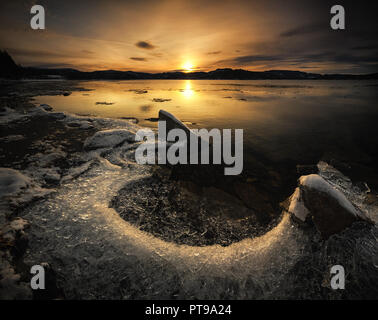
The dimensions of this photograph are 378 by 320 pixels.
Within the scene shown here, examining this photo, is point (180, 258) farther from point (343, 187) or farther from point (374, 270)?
point (343, 187)

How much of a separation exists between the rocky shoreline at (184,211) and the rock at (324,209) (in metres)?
0.01

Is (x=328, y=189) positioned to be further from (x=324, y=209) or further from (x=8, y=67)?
(x=8, y=67)

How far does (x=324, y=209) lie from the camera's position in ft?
9.98

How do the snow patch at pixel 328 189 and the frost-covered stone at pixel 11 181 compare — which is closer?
the snow patch at pixel 328 189

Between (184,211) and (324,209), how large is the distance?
8.35 feet

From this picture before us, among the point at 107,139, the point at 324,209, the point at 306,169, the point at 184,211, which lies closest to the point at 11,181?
the point at 107,139

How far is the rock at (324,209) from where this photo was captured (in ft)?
9.70

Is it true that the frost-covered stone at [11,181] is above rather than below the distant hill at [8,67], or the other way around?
below

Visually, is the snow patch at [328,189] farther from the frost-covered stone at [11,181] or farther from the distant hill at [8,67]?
the distant hill at [8,67]

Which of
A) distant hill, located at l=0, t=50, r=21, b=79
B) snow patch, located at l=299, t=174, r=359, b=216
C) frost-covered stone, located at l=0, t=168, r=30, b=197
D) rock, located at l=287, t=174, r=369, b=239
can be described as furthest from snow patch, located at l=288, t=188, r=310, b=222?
distant hill, located at l=0, t=50, r=21, b=79

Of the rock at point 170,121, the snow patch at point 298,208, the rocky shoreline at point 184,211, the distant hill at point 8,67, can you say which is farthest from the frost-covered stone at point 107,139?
the distant hill at point 8,67

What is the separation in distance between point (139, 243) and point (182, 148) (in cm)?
378
